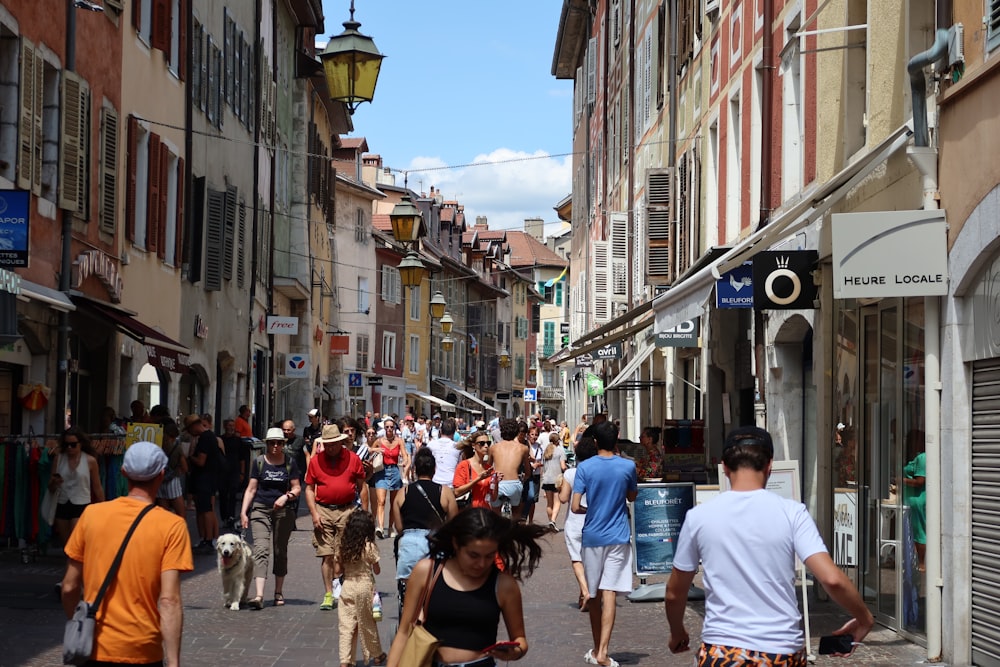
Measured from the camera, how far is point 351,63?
1423cm

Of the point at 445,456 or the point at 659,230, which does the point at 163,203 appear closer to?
the point at 445,456

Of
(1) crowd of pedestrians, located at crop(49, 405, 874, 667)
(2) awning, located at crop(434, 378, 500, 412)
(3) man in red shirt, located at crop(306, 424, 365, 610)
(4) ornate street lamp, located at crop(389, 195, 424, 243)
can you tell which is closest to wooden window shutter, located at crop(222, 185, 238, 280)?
(1) crowd of pedestrians, located at crop(49, 405, 874, 667)

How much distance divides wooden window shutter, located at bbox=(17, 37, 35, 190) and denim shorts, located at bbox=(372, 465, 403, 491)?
23.1ft

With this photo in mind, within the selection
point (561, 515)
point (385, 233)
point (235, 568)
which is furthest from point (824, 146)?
point (385, 233)

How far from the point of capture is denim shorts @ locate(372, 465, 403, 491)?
22656mm

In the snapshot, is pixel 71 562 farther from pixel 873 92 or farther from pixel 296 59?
pixel 296 59

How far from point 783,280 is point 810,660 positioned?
186 inches

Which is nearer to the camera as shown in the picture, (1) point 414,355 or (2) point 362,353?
(2) point 362,353

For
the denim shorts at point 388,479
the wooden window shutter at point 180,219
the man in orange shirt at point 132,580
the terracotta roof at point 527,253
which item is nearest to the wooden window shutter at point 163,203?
the wooden window shutter at point 180,219

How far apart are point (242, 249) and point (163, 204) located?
7.86 metres

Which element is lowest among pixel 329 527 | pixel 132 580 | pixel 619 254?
pixel 329 527

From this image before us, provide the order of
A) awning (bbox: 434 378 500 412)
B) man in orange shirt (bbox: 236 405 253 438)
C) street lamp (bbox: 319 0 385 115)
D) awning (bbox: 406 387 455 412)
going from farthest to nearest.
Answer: awning (bbox: 434 378 500 412), awning (bbox: 406 387 455 412), man in orange shirt (bbox: 236 405 253 438), street lamp (bbox: 319 0 385 115)

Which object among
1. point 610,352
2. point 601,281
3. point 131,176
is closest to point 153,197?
point 131,176

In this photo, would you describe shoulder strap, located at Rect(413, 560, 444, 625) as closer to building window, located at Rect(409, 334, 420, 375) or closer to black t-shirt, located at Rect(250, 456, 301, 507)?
black t-shirt, located at Rect(250, 456, 301, 507)
